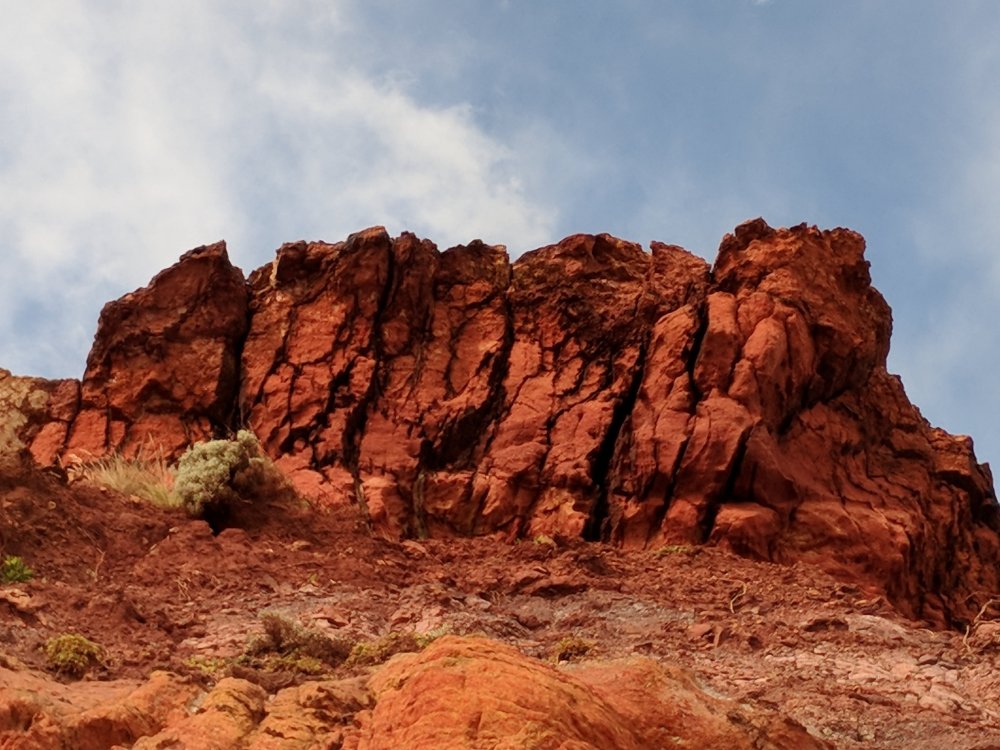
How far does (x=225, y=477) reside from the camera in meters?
21.1

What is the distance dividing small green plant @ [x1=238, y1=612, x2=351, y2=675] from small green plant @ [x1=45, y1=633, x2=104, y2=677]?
1.40 m

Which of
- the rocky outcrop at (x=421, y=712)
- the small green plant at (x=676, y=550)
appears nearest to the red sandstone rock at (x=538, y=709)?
the rocky outcrop at (x=421, y=712)

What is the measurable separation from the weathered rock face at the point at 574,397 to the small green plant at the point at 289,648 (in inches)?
360

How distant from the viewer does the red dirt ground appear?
13281 millimetres

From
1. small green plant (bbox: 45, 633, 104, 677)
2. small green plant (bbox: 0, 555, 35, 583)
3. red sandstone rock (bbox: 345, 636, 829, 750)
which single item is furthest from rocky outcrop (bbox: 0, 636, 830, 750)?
small green plant (bbox: 0, 555, 35, 583)

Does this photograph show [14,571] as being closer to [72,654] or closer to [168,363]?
[72,654]

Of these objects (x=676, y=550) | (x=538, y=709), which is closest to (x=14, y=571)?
(x=538, y=709)

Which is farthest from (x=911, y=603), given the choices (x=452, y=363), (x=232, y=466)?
(x=232, y=466)

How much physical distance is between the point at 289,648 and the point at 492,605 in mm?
4255

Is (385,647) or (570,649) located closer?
(385,647)

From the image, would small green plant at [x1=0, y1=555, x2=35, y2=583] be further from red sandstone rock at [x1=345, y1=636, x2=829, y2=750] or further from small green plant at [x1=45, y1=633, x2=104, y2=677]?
red sandstone rock at [x1=345, y1=636, x2=829, y2=750]

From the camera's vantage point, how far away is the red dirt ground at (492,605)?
13.3 m

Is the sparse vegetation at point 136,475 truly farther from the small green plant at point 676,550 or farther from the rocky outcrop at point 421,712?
the rocky outcrop at point 421,712

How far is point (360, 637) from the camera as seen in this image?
14758 millimetres
